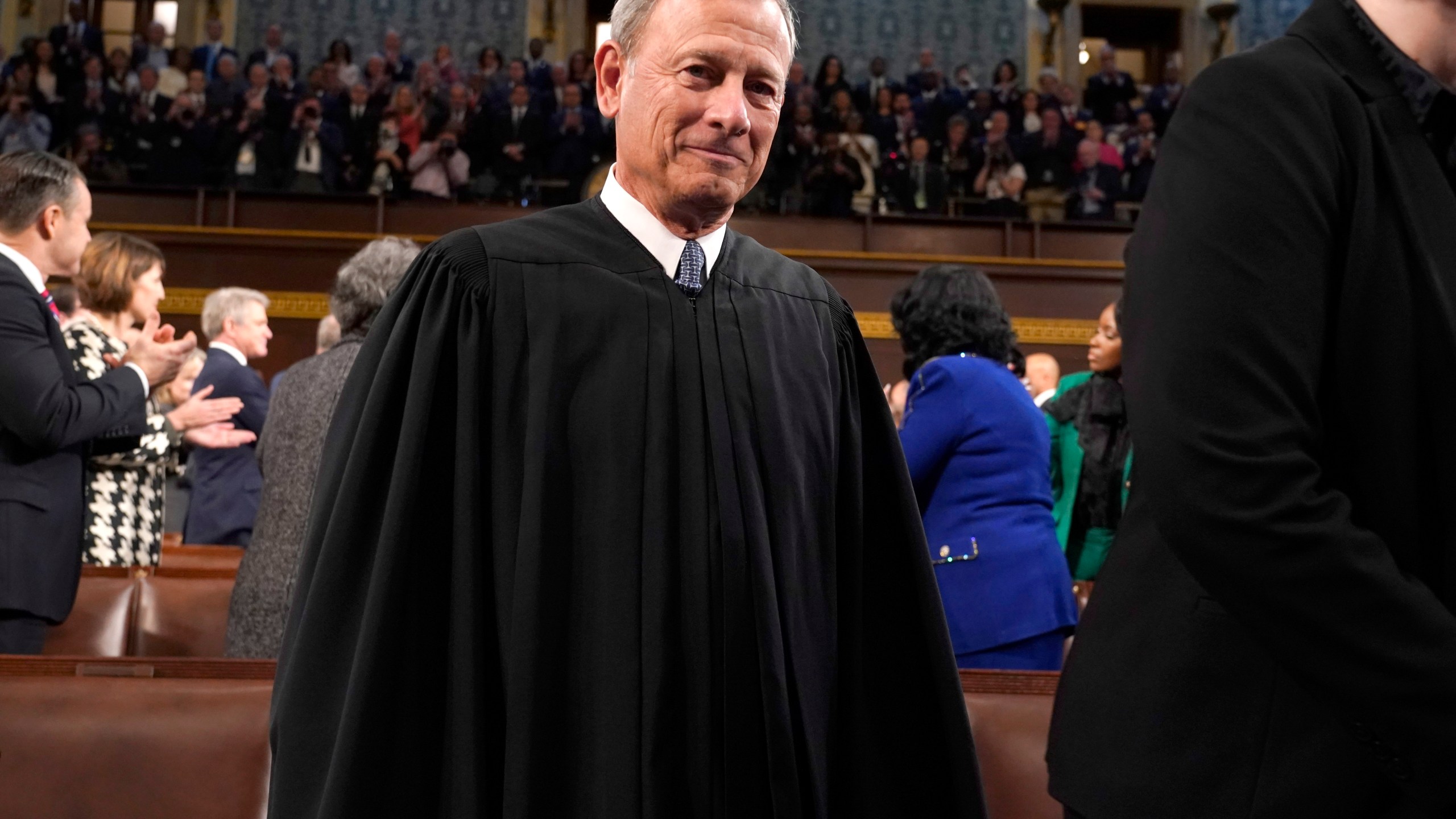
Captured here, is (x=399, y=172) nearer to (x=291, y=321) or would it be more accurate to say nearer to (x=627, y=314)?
(x=291, y=321)

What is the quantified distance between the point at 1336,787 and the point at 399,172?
10482mm

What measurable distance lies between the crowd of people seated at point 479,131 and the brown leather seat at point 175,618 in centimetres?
734

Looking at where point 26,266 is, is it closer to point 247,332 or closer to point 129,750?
point 129,750

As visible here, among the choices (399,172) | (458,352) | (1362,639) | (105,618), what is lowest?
(105,618)

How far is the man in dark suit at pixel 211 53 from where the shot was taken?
40.2ft

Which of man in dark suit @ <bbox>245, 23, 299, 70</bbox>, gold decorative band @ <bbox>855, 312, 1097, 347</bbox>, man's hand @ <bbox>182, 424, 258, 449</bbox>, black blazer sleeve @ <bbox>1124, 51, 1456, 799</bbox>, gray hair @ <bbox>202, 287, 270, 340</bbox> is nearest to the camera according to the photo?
black blazer sleeve @ <bbox>1124, 51, 1456, 799</bbox>

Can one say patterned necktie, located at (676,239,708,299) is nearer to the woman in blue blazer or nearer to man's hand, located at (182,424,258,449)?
the woman in blue blazer

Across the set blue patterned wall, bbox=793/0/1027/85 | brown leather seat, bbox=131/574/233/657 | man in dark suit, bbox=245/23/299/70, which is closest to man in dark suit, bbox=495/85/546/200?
man in dark suit, bbox=245/23/299/70

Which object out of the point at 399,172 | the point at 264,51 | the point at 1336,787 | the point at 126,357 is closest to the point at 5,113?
the point at 264,51

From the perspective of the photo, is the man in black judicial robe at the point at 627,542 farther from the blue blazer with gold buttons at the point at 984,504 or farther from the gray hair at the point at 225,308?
the gray hair at the point at 225,308

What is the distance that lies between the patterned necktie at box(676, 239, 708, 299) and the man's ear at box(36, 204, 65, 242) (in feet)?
6.10

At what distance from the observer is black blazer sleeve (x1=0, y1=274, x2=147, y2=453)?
7.97 feet

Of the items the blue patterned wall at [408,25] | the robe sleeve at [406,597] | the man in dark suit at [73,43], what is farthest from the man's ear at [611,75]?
the blue patterned wall at [408,25]

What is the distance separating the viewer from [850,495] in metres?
1.47
